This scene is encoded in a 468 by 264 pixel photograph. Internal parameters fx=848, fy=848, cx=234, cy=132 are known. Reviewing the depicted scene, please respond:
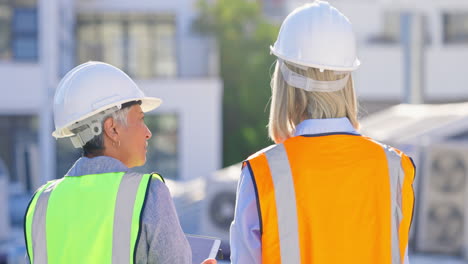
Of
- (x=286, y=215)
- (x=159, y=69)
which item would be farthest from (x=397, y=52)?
(x=286, y=215)

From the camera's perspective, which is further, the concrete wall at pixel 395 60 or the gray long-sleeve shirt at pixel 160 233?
the concrete wall at pixel 395 60

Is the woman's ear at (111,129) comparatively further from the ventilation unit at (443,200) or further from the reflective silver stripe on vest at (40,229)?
the ventilation unit at (443,200)

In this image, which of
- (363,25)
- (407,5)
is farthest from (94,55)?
(407,5)

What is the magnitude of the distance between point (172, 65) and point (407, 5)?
15437 millimetres

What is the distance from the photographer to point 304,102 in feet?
10.1

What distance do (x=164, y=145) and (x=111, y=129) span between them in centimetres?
2641

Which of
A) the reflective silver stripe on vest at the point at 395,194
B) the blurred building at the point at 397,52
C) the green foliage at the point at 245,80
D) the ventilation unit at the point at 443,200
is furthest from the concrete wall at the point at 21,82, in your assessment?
the reflective silver stripe on vest at the point at 395,194

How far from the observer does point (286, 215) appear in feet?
9.66

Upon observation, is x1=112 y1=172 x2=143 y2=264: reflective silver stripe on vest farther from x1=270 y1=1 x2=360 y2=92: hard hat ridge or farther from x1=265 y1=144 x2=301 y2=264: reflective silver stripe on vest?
x1=270 y1=1 x2=360 y2=92: hard hat ridge

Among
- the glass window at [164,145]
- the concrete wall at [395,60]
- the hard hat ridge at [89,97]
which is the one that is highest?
the hard hat ridge at [89,97]

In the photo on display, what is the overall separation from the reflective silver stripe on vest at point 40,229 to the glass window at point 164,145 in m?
25.9

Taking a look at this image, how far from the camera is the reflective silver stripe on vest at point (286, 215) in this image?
2941mm

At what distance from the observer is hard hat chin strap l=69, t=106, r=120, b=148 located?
2904 mm

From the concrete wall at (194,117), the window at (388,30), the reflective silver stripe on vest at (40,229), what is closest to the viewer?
the reflective silver stripe on vest at (40,229)
